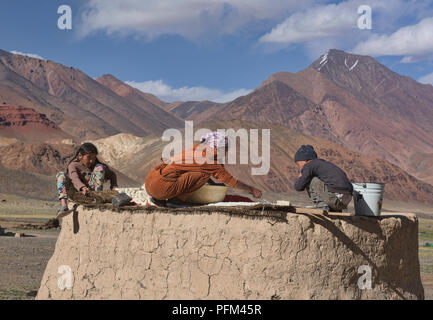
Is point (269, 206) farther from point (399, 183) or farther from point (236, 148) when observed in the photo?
point (399, 183)

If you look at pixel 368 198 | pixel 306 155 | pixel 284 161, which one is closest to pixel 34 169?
pixel 284 161

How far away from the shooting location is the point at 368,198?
6.07m

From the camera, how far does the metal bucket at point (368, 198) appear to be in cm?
604

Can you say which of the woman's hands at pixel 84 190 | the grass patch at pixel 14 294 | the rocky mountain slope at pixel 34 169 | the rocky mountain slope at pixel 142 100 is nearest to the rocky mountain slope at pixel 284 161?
the rocky mountain slope at pixel 34 169

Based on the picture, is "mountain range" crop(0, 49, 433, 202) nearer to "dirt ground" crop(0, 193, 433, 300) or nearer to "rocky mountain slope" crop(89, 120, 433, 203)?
"rocky mountain slope" crop(89, 120, 433, 203)

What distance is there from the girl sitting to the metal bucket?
3082 millimetres

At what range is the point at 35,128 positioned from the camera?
300 ft

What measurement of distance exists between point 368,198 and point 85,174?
359 centimetres

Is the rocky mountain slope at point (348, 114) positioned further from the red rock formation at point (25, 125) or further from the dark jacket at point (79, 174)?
the dark jacket at point (79, 174)

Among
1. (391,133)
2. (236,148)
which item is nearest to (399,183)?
(236,148)

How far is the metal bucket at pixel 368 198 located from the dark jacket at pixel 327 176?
103 millimetres

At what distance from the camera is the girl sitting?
7.44 m

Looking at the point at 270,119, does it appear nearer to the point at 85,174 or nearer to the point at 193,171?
the point at 85,174

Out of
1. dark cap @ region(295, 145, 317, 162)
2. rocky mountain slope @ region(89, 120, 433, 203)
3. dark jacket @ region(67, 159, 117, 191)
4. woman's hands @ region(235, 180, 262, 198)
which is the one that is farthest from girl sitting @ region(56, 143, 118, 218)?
rocky mountain slope @ region(89, 120, 433, 203)
